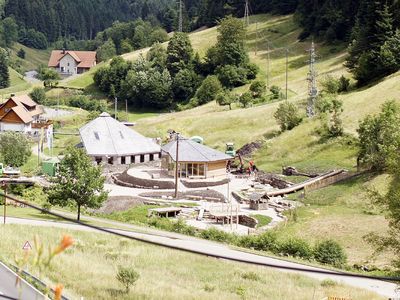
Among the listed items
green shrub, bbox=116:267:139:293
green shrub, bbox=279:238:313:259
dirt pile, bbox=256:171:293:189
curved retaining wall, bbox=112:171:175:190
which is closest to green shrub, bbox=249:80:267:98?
dirt pile, bbox=256:171:293:189

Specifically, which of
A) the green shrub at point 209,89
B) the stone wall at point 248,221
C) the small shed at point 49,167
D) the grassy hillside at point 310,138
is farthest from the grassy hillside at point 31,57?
the stone wall at point 248,221

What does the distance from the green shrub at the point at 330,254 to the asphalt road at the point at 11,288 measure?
14.2m

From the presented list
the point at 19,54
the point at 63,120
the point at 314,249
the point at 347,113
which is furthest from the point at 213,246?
the point at 19,54

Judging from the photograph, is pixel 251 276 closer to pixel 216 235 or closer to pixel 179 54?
pixel 216 235

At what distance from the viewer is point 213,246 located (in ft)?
95.1

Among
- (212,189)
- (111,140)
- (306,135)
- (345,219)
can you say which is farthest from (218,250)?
(111,140)

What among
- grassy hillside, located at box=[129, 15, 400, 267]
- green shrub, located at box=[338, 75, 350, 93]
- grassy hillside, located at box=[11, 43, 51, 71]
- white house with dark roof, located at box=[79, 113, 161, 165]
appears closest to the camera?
grassy hillside, located at box=[129, 15, 400, 267]

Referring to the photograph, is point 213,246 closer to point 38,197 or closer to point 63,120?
point 38,197

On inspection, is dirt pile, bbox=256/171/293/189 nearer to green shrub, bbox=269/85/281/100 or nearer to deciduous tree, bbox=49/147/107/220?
deciduous tree, bbox=49/147/107/220

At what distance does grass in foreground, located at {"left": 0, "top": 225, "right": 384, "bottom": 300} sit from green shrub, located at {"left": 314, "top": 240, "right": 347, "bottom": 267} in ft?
12.5

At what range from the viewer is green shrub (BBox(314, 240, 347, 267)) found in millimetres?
27816

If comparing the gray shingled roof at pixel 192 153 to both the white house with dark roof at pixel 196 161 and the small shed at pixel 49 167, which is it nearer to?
the white house with dark roof at pixel 196 161

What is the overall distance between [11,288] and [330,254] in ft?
50.3

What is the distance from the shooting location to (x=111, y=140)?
55562mm
